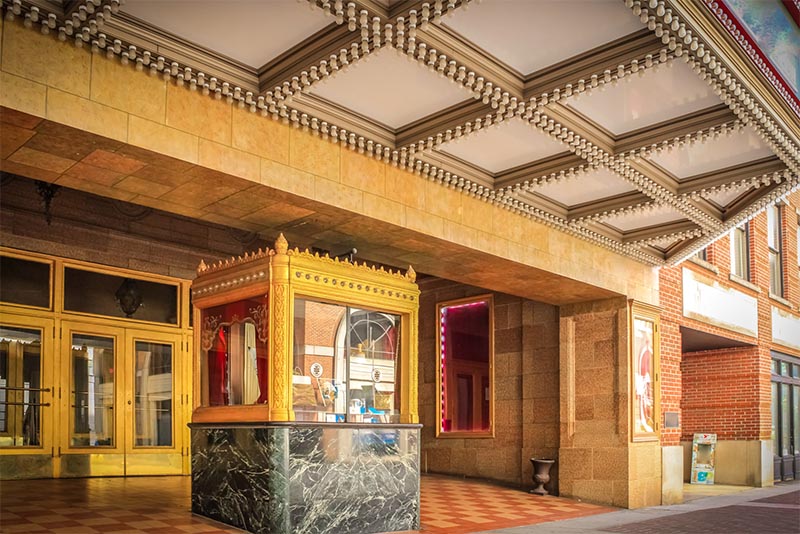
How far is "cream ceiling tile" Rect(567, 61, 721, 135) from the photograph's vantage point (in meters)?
6.28

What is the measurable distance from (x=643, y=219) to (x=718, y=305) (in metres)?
4.86

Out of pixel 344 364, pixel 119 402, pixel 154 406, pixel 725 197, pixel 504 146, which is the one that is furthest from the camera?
pixel 154 406

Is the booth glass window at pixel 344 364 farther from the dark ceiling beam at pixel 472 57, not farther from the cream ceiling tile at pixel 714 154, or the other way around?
the cream ceiling tile at pixel 714 154

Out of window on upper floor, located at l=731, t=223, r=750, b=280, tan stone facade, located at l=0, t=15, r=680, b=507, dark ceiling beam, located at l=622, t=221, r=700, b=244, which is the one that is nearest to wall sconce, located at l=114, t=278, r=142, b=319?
tan stone facade, located at l=0, t=15, r=680, b=507

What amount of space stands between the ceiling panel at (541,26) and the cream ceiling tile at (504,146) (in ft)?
3.62

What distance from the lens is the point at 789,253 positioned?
1844cm

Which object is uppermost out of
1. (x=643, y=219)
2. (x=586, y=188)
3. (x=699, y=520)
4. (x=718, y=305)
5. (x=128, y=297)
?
(x=586, y=188)

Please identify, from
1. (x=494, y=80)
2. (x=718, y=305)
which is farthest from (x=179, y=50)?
(x=718, y=305)

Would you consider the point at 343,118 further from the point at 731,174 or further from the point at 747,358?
Result: the point at 747,358

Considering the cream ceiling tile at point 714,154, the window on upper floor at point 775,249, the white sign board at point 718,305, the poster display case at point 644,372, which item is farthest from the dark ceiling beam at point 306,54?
the window on upper floor at point 775,249

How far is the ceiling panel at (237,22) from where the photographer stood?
16.8ft

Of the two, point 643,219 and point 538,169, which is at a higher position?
point 538,169

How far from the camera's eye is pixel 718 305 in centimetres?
1430

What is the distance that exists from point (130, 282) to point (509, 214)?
5308 mm
